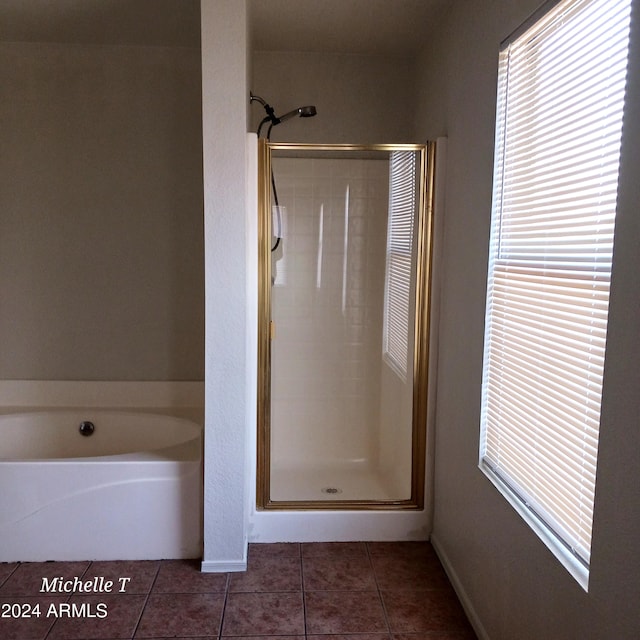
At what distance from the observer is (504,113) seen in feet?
6.17

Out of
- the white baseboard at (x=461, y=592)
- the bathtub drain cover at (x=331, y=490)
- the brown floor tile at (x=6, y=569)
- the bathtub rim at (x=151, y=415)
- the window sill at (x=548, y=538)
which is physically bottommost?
the brown floor tile at (x=6, y=569)

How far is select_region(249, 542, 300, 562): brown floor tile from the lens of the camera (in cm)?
255

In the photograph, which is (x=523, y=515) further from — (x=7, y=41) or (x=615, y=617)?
(x=7, y=41)

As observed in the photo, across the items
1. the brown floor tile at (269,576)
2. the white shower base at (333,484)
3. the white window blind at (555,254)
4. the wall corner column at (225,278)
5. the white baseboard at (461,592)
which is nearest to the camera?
the white window blind at (555,254)

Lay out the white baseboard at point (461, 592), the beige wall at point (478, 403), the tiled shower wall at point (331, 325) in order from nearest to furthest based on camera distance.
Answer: the beige wall at point (478, 403) → the white baseboard at point (461, 592) → the tiled shower wall at point (331, 325)

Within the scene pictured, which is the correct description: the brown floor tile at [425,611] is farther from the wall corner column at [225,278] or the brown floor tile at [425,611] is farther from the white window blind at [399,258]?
the white window blind at [399,258]

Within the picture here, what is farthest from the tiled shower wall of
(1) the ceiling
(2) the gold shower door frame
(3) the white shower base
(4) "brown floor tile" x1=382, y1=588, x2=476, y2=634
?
(4) "brown floor tile" x1=382, y1=588, x2=476, y2=634

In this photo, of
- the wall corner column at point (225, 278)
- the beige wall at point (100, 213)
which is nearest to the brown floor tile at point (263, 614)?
the wall corner column at point (225, 278)

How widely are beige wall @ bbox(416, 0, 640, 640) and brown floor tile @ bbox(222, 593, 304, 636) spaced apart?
2.10 ft

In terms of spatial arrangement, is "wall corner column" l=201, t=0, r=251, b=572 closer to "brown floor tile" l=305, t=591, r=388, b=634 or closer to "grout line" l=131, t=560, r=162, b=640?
"grout line" l=131, t=560, r=162, b=640

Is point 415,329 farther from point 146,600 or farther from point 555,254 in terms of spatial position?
point 146,600

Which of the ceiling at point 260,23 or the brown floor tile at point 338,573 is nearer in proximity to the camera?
the brown floor tile at point 338,573

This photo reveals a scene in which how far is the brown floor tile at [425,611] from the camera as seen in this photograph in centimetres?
207

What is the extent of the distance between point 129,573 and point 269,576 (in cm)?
57
